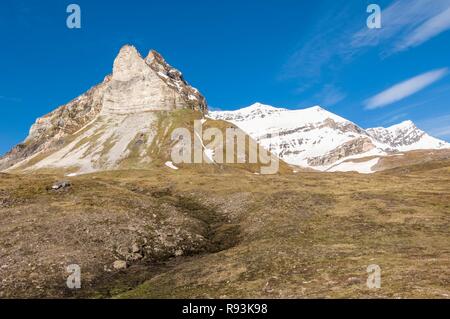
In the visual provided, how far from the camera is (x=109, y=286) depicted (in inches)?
1366

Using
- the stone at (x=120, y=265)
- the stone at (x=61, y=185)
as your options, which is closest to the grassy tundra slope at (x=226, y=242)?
the stone at (x=120, y=265)

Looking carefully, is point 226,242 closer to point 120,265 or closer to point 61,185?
point 120,265

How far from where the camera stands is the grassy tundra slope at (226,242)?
30219 mm

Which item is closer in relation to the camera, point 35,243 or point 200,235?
point 35,243

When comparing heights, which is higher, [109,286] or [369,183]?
[369,183]

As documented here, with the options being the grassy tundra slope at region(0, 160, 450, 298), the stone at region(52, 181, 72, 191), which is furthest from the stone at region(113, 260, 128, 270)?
the stone at region(52, 181, 72, 191)

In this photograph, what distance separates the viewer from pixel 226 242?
48281 mm

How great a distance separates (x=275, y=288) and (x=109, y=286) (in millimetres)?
14764

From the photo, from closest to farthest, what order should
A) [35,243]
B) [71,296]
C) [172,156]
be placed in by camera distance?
[71,296]
[35,243]
[172,156]

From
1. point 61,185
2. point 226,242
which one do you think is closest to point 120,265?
point 226,242

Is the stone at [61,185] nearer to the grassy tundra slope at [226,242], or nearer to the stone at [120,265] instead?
the grassy tundra slope at [226,242]

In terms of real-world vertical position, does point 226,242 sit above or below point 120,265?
above
